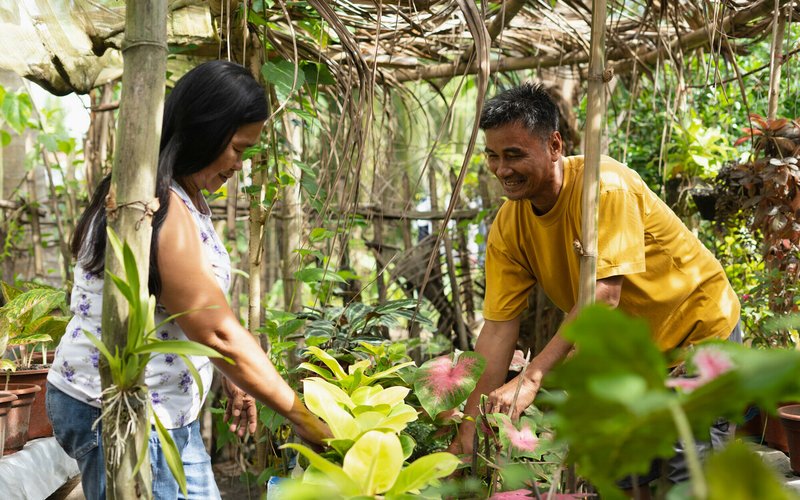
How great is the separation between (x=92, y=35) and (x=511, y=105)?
135 cm

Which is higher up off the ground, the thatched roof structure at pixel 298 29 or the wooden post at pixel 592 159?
the thatched roof structure at pixel 298 29

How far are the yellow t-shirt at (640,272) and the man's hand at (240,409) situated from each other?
722 mm

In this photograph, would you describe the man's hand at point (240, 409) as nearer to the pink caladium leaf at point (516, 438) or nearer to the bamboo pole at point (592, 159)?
the pink caladium leaf at point (516, 438)

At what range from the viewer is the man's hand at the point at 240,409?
5.65 ft

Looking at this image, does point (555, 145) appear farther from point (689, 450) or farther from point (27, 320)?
point (27, 320)

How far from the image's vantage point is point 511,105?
1.93 meters

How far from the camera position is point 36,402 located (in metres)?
2.80

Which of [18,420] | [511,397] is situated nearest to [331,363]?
[511,397]

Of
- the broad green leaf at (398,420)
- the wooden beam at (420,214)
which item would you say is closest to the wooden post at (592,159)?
the broad green leaf at (398,420)

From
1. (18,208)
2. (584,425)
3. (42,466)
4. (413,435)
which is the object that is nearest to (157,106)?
(584,425)

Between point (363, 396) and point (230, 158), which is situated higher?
point (230, 158)

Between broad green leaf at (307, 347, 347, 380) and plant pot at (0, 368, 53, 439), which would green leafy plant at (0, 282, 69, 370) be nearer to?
plant pot at (0, 368, 53, 439)

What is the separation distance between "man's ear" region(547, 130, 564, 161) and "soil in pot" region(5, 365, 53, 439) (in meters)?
1.97

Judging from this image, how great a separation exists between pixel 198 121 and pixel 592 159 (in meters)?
0.68
